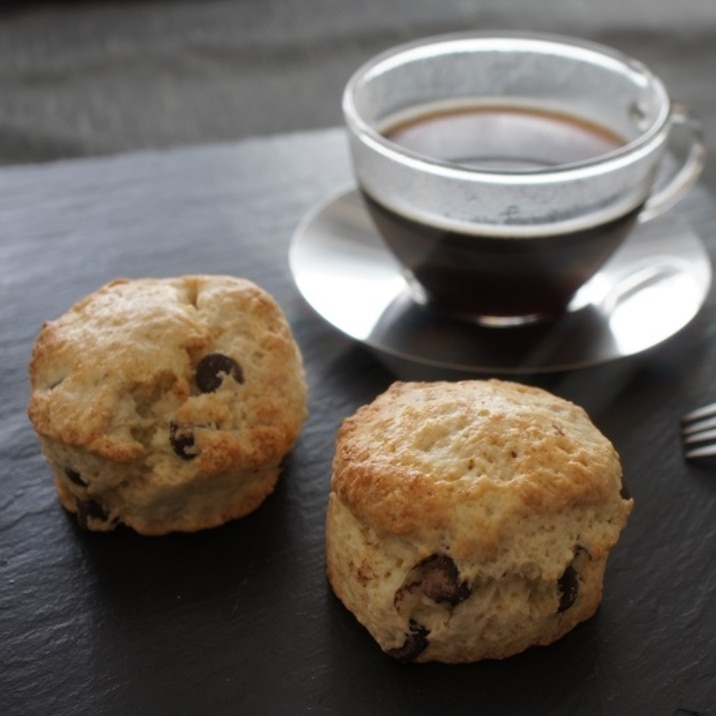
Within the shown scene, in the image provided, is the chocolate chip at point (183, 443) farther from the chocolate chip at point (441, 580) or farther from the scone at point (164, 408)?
the chocolate chip at point (441, 580)

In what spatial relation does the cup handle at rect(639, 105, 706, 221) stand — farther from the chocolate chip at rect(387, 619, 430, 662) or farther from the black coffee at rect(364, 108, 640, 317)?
the chocolate chip at rect(387, 619, 430, 662)

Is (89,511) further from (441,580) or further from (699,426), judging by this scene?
(699,426)

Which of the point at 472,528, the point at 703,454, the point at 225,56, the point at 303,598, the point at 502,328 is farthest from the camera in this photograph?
the point at 225,56

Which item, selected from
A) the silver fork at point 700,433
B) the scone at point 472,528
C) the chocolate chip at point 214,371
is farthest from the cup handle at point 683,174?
the chocolate chip at point 214,371

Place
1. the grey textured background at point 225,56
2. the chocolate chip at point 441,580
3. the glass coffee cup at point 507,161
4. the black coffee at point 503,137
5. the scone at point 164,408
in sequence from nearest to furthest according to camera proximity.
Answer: the chocolate chip at point 441,580, the scone at point 164,408, the glass coffee cup at point 507,161, the black coffee at point 503,137, the grey textured background at point 225,56

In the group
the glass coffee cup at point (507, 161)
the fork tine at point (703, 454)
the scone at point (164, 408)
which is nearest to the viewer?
the scone at point (164, 408)

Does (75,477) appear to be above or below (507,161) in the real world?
below

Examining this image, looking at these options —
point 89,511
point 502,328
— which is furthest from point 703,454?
point 89,511
